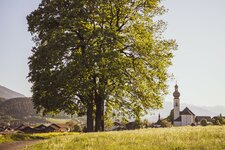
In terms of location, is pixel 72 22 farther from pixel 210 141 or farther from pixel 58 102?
pixel 210 141

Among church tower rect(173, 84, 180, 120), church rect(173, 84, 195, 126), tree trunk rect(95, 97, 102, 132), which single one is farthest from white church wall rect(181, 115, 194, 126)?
tree trunk rect(95, 97, 102, 132)

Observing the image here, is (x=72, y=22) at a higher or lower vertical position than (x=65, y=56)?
higher

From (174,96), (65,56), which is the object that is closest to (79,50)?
(65,56)

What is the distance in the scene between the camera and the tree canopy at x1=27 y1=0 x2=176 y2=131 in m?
27.7

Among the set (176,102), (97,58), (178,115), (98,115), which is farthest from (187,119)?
(97,58)

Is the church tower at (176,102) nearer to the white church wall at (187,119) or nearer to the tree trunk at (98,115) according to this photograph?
the white church wall at (187,119)

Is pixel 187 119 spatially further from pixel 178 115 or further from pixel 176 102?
pixel 176 102

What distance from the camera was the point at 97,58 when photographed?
88.1 ft

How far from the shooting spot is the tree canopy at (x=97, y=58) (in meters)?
27.7

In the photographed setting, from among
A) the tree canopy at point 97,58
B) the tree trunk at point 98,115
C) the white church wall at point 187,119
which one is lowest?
the white church wall at point 187,119

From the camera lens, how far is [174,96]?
15412cm

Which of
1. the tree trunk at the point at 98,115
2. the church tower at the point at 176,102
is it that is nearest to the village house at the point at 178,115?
the church tower at the point at 176,102

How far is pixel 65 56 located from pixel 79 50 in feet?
10.1

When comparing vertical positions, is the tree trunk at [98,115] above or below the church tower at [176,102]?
below
